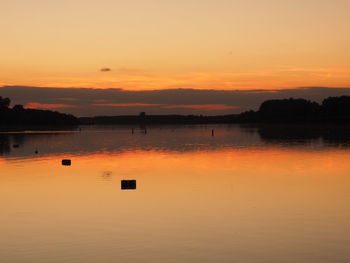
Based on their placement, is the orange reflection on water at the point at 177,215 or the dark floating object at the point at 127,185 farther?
the dark floating object at the point at 127,185

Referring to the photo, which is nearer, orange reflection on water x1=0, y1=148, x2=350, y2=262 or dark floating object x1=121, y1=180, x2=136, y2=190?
orange reflection on water x1=0, y1=148, x2=350, y2=262

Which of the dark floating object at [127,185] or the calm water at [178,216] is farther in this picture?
the dark floating object at [127,185]

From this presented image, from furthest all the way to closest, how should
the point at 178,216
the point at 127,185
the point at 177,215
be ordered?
the point at 127,185
the point at 177,215
the point at 178,216

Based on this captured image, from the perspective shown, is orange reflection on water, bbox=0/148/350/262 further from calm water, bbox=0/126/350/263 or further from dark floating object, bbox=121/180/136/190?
dark floating object, bbox=121/180/136/190

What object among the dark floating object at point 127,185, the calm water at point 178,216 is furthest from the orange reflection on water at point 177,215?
the dark floating object at point 127,185

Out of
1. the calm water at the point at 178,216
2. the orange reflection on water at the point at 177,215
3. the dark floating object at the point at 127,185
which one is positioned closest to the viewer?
the calm water at the point at 178,216

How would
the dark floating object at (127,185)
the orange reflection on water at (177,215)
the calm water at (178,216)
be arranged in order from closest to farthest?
the calm water at (178,216) < the orange reflection on water at (177,215) < the dark floating object at (127,185)

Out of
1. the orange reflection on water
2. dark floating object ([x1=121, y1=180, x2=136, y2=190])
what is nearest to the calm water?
the orange reflection on water

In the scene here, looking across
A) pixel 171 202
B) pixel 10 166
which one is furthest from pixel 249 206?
pixel 10 166

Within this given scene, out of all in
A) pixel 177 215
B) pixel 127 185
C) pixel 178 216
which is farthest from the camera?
pixel 127 185

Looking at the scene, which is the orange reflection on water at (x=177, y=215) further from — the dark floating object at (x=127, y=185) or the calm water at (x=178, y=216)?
the dark floating object at (x=127, y=185)

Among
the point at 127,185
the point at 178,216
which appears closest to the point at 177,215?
the point at 178,216

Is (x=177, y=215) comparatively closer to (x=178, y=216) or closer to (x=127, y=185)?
(x=178, y=216)

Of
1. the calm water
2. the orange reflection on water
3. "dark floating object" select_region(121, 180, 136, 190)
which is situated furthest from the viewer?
"dark floating object" select_region(121, 180, 136, 190)
